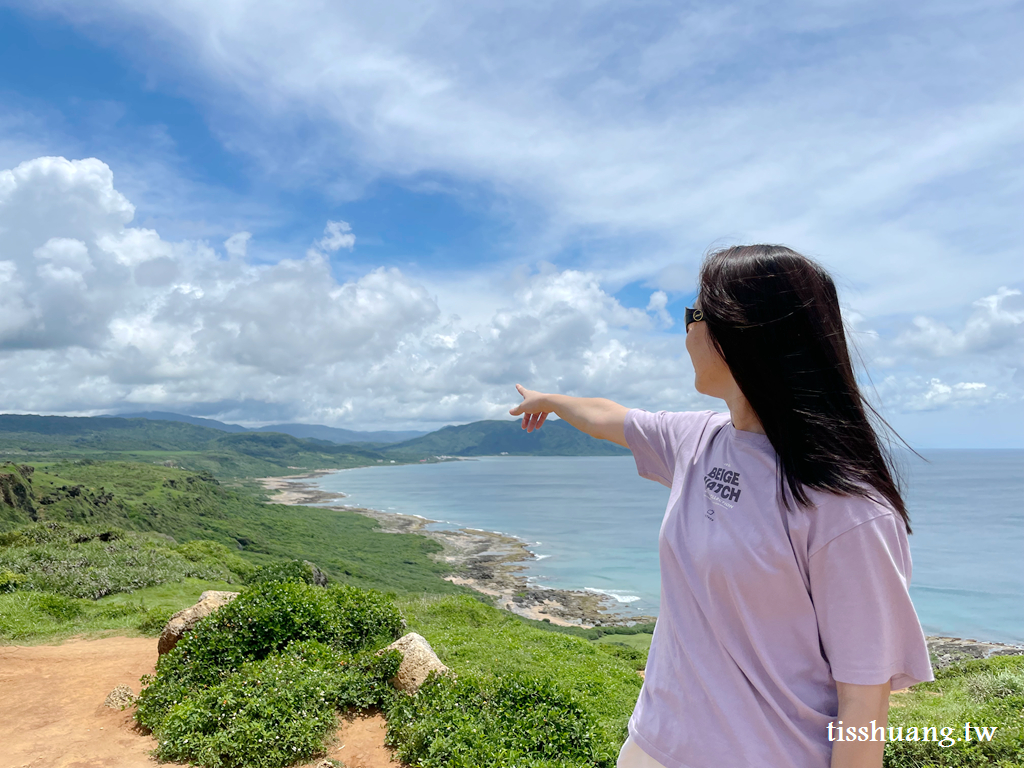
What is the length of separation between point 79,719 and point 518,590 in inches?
1249

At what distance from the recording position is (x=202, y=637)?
6.65 meters

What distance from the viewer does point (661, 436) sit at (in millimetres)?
1984

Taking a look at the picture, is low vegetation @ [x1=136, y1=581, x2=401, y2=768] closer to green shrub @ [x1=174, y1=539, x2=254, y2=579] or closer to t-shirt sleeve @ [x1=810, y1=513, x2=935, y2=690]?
t-shirt sleeve @ [x1=810, y1=513, x2=935, y2=690]

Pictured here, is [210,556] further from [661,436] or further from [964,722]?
[661,436]

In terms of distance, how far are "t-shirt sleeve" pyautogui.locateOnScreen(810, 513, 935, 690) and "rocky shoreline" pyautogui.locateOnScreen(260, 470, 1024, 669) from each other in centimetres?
1572

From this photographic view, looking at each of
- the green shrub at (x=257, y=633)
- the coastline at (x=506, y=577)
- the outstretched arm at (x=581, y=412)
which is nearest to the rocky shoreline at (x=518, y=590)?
the coastline at (x=506, y=577)

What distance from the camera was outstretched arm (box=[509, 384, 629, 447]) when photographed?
2193 millimetres

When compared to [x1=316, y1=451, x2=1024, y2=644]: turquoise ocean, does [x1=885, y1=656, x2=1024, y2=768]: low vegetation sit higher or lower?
higher

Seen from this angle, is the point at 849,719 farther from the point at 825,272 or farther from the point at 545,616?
the point at 545,616

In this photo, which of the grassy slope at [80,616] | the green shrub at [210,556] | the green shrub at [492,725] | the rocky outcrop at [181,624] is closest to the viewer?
the green shrub at [492,725]

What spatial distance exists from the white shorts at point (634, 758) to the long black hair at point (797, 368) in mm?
787

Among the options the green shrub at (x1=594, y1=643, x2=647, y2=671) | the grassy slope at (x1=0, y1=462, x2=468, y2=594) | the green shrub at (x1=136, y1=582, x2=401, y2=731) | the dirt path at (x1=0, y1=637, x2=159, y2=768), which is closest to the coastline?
the grassy slope at (x1=0, y1=462, x2=468, y2=594)

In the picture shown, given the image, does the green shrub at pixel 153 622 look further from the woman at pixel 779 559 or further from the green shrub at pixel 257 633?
the woman at pixel 779 559

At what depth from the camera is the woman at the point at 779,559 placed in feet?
3.89
